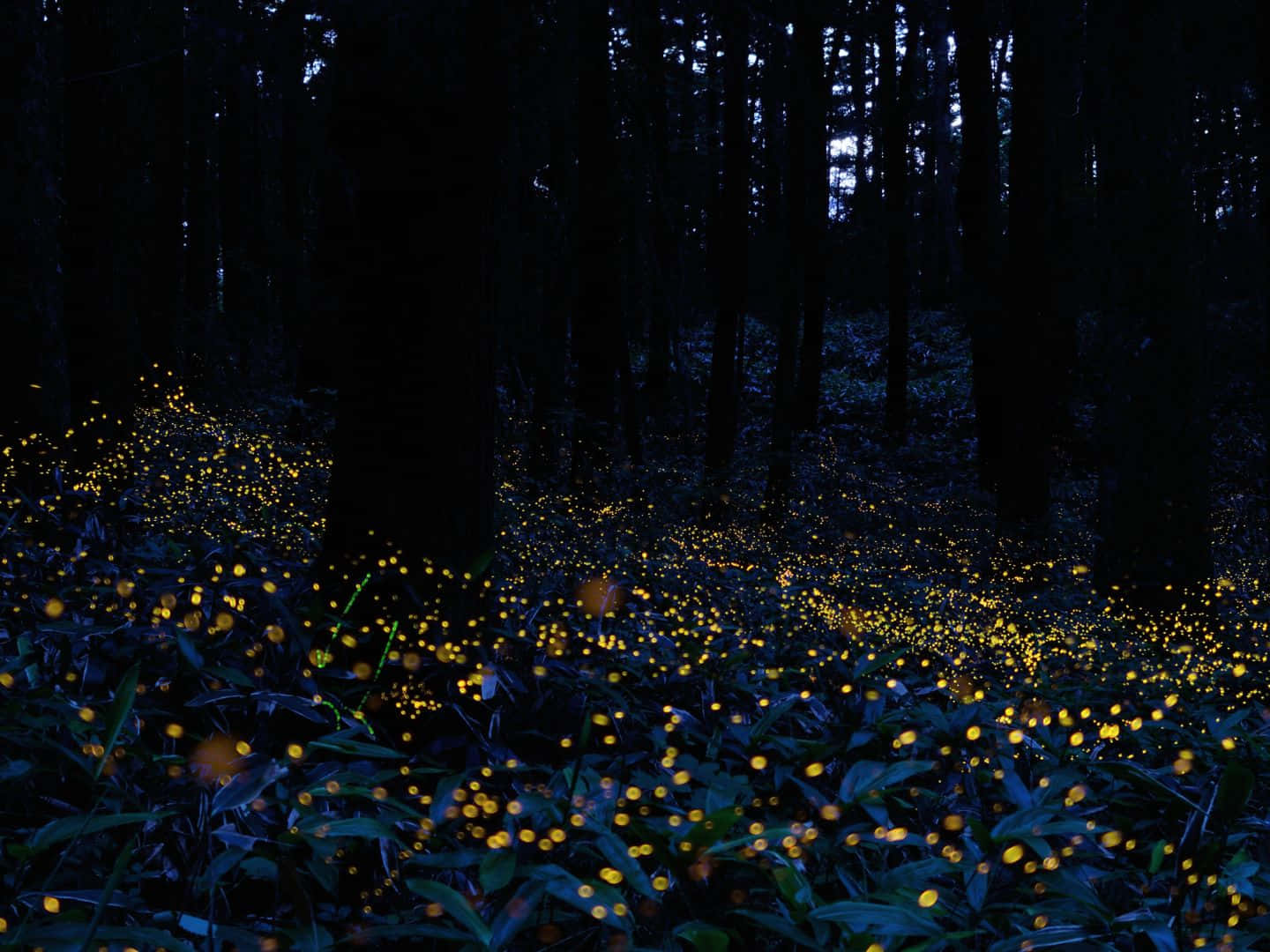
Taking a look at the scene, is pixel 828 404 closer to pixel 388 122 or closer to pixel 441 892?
pixel 388 122

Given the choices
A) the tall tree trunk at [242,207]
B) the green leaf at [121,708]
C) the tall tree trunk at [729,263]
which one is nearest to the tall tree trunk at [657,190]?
the tall tree trunk at [729,263]

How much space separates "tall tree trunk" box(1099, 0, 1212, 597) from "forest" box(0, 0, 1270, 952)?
0.11ft

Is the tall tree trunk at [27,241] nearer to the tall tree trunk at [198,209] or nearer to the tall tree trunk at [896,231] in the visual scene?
the tall tree trunk at [198,209]

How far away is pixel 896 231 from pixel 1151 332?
11888mm

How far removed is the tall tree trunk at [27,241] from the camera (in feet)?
18.9

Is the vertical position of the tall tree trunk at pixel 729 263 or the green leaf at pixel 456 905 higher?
the tall tree trunk at pixel 729 263

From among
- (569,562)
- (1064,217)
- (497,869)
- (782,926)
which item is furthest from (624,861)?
(1064,217)

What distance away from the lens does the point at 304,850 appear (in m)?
2.46

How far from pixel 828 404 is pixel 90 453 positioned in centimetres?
1611

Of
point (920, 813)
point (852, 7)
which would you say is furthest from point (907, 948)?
point (852, 7)

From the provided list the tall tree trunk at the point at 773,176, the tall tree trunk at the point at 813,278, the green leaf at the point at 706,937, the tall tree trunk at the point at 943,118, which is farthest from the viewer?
the tall tree trunk at the point at 943,118

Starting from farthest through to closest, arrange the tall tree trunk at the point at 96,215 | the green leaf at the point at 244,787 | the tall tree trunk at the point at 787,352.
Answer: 1. the tall tree trunk at the point at 787,352
2. the tall tree trunk at the point at 96,215
3. the green leaf at the point at 244,787

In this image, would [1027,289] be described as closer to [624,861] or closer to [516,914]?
[624,861]

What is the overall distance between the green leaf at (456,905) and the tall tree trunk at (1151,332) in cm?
629
